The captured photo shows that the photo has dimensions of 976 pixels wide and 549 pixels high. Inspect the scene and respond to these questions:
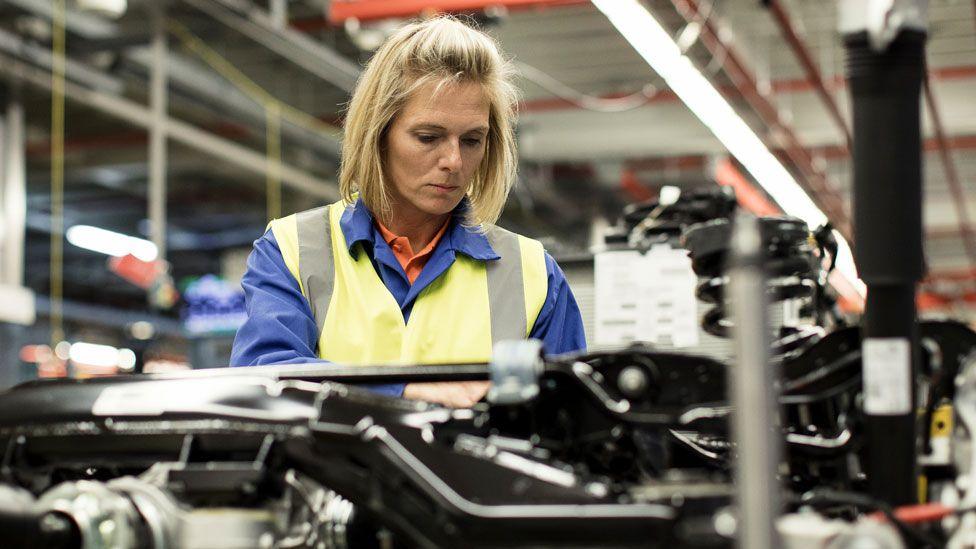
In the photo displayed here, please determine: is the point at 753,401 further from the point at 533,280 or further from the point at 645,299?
the point at 645,299

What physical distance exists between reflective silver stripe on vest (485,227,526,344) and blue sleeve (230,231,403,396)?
33 centimetres

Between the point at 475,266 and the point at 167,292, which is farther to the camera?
the point at 167,292

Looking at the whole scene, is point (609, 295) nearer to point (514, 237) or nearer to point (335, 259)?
point (514, 237)

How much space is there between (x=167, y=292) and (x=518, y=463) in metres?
5.49

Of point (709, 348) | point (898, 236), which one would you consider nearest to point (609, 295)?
point (709, 348)

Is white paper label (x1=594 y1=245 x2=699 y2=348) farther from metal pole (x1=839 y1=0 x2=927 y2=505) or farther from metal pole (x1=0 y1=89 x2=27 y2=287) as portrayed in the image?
metal pole (x1=0 y1=89 x2=27 y2=287)

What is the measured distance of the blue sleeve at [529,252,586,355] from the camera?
2172 millimetres

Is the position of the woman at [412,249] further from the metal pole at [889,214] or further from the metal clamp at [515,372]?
the metal pole at [889,214]

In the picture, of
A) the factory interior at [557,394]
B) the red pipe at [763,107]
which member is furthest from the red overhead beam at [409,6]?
the factory interior at [557,394]

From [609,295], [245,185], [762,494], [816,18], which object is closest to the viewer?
[762,494]

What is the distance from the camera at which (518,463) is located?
1.21 m

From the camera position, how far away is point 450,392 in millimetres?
1586

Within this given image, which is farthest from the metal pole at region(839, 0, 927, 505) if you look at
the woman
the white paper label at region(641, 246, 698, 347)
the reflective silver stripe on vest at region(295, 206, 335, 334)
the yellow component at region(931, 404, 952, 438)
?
the white paper label at region(641, 246, 698, 347)

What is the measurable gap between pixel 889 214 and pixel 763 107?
23.3ft
